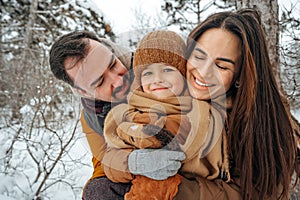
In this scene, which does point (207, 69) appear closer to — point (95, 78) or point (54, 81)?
point (95, 78)

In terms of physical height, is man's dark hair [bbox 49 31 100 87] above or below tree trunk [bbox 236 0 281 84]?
below

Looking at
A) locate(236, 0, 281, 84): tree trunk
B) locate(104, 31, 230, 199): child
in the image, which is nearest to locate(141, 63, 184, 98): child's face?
locate(104, 31, 230, 199): child

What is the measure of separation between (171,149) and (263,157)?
1.00 feet

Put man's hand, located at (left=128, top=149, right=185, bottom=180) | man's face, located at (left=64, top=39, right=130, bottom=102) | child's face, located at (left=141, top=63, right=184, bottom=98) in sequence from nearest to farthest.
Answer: man's hand, located at (left=128, top=149, right=185, bottom=180), child's face, located at (left=141, top=63, right=184, bottom=98), man's face, located at (left=64, top=39, right=130, bottom=102)

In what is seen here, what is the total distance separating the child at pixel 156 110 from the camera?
85cm

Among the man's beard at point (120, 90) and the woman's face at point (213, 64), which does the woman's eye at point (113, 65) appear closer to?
the man's beard at point (120, 90)

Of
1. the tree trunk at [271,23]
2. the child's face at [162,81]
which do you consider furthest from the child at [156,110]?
the tree trunk at [271,23]

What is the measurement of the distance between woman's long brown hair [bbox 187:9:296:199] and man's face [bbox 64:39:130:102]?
24 cm

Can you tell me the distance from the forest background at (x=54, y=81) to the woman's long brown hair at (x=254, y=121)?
208 mm

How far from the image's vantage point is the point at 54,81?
135 inches

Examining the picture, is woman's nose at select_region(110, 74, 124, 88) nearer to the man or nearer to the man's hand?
the man

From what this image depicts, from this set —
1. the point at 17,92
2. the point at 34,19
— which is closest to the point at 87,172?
the point at 17,92

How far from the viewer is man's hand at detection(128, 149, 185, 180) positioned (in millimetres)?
826

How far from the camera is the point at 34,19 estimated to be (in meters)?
7.06
